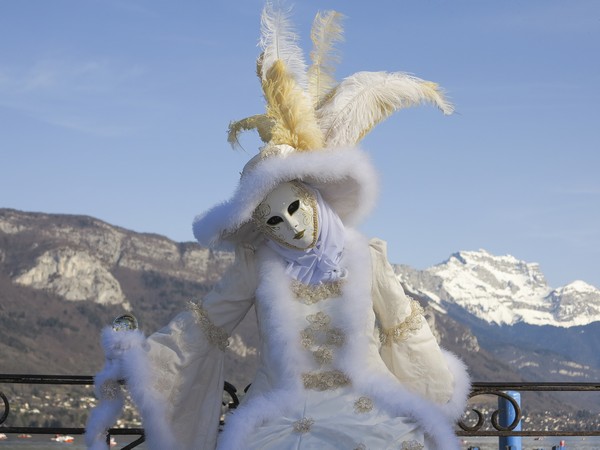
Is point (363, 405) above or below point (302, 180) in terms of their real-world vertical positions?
below

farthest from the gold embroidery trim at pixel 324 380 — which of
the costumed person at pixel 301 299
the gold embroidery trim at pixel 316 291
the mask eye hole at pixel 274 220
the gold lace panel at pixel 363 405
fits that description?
the mask eye hole at pixel 274 220

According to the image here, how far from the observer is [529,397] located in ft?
382

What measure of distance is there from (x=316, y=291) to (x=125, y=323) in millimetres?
893

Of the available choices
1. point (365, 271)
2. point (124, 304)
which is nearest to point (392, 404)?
point (365, 271)

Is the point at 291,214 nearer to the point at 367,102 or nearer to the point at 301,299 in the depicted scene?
the point at 301,299

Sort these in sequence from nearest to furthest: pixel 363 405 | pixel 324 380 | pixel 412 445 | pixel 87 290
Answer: pixel 412 445 → pixel 363 405 → pixel 324 380 → pixel 87 290

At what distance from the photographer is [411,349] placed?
436 centimetres

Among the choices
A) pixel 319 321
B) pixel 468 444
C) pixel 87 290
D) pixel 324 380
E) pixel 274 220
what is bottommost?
pixel 324 380

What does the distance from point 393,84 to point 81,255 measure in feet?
367

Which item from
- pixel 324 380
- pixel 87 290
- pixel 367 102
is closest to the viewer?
pixel 324 380

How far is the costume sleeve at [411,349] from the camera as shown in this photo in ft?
14.2

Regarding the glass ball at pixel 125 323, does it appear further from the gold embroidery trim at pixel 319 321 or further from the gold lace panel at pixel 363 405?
the gold lace panel at pixel 363 405

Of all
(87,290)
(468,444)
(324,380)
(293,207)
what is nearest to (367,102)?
(293,207)

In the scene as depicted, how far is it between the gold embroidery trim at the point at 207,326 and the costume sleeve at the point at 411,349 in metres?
0.75
